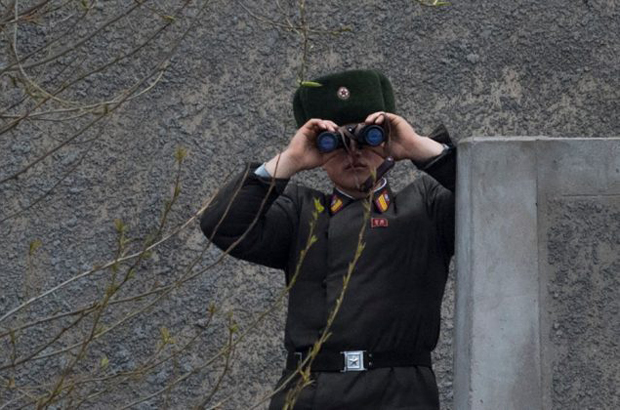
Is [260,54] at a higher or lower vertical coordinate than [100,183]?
higher

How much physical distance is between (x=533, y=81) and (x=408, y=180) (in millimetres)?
582

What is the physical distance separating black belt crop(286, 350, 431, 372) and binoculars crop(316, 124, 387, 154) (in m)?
0.48

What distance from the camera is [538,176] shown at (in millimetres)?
3508

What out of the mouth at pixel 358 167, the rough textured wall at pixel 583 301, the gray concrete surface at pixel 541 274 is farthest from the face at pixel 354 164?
the rough textured wall at pixel 583 301

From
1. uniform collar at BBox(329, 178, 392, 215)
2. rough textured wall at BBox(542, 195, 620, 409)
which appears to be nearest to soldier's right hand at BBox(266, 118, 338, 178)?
uniform collar at BBox(329, 178, 392, 215)

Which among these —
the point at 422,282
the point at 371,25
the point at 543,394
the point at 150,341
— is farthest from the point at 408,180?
the point at 543,394

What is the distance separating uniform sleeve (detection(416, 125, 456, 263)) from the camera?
3707 millimetres

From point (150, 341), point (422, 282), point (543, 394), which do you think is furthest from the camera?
point (150, 341)

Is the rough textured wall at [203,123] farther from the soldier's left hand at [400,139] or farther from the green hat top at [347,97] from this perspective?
the soldier's left hand at [400,139]

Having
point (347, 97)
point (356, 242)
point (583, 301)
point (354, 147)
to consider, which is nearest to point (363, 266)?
point (356, 242)

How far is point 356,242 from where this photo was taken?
12.5 feet

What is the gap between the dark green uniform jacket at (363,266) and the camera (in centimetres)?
368

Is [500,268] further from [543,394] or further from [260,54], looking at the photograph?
[260,54]

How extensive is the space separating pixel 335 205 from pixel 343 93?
27cm
